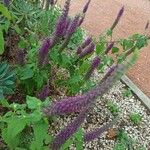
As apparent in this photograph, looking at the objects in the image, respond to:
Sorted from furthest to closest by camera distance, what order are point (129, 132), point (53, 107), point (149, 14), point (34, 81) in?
1. point (149, 14)
2. point (129, 132)
3. point (34, 81)
4. point (53, 107)

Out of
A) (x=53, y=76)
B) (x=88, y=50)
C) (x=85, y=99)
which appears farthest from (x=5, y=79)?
(x=53, y=76)

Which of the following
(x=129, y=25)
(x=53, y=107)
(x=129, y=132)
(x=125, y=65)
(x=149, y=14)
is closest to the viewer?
(x=125, y=65)

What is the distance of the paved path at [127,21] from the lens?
711 centimetres

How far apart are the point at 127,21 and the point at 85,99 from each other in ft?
25.4

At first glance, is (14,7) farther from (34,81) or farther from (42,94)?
(42,94)

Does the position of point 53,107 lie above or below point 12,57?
above

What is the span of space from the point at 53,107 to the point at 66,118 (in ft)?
8.22

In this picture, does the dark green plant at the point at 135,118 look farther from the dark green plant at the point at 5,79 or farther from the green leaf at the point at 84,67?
the dark green plant at the point at 5,79

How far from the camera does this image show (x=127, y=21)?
9445 millimetres

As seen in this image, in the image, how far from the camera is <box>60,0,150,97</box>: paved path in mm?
7105

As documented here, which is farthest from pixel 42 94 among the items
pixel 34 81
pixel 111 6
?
pixel 111 6

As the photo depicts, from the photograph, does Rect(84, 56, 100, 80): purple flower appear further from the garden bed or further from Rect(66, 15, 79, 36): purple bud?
the garden bed

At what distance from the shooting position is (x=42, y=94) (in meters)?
3.17

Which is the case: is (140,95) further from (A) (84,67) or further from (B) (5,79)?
(B) (5,79)
